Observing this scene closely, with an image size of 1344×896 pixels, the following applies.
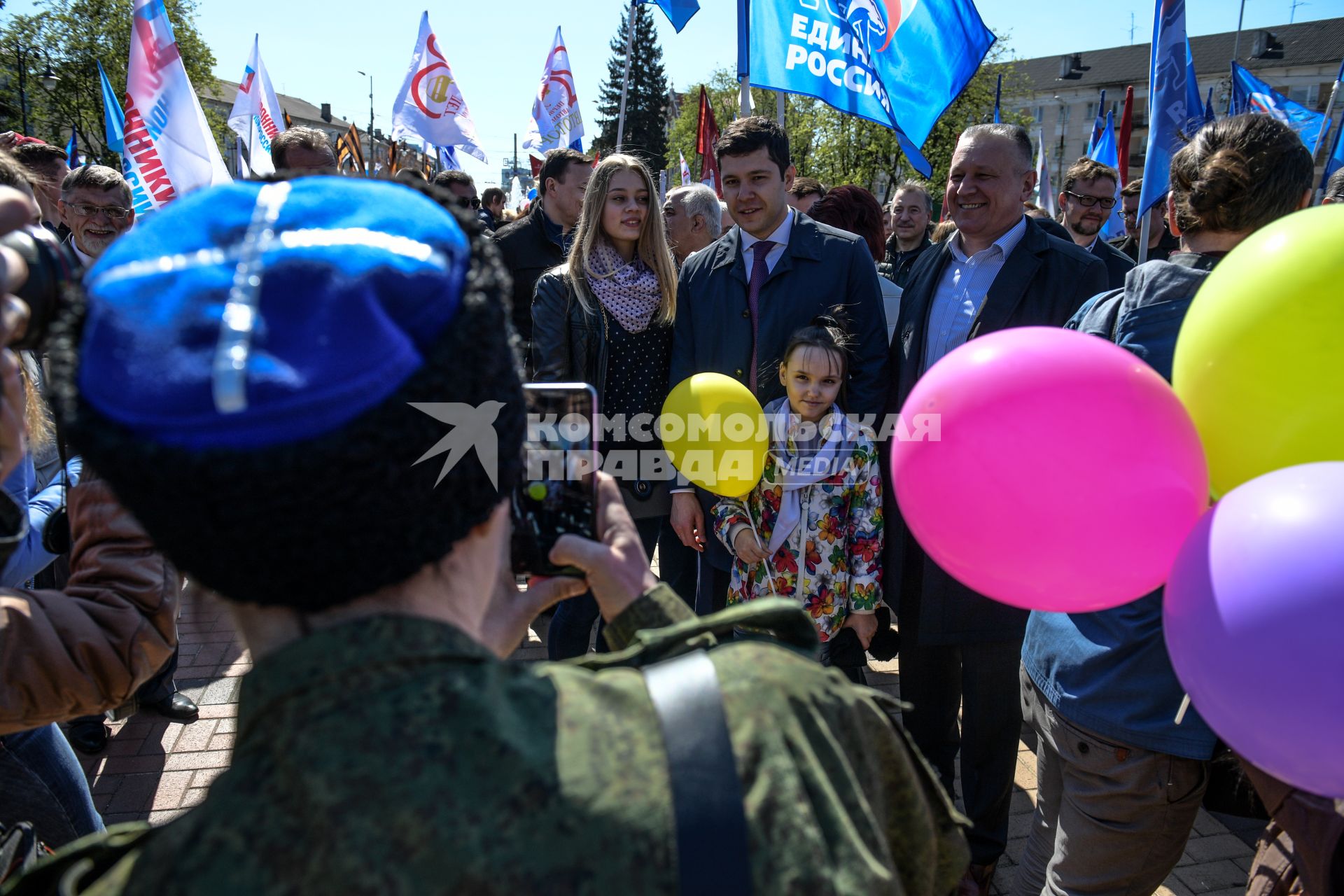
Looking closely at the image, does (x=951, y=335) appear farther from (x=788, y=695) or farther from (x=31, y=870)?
(x=31, y=870)

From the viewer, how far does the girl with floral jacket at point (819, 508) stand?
2.99m

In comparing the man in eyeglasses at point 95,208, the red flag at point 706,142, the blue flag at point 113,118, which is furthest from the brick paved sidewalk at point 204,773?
the red flag at point 706,142

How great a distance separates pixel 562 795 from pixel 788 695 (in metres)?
0.24

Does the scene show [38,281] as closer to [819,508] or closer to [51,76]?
[819,508]

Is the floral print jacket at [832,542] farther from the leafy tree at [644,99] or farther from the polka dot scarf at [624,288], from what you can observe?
the leafy tree at [644,99]

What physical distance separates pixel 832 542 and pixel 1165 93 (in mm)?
3044

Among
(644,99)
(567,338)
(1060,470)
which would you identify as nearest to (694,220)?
(567,338)

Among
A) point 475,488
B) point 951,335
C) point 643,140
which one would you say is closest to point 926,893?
point 475,488

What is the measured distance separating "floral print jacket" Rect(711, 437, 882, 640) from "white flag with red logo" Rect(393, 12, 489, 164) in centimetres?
876

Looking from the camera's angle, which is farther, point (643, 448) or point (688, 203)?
point (688, 203)

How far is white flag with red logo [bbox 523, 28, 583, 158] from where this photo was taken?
1155 cm

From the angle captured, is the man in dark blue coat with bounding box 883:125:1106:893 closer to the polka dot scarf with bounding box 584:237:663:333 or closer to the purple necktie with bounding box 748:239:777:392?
the purple necktie with bounding box 748:239:777:392

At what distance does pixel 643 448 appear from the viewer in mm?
3516

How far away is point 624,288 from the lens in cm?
349
